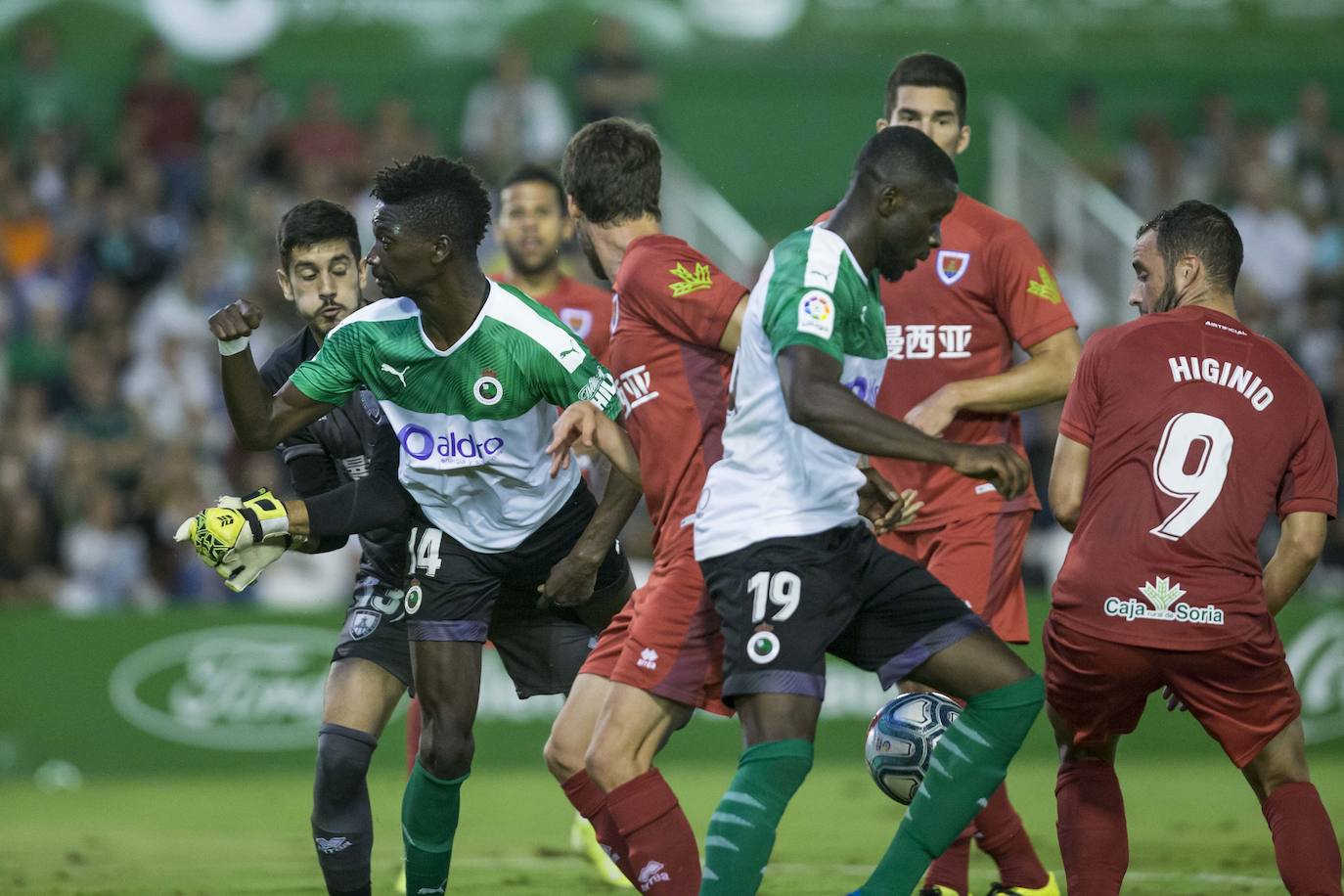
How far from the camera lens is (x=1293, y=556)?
5785mm

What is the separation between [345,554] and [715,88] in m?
7.37

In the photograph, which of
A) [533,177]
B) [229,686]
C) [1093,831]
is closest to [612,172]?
[533,177]

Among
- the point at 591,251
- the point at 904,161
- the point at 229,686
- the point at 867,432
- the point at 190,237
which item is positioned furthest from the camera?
the point at 190,237

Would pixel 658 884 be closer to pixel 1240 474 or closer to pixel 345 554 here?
pixel 1240 474

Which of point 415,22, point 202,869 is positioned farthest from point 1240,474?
point 415,22

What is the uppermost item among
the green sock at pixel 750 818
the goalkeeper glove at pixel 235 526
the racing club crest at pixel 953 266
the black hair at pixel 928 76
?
the black hair at pixel 928 76

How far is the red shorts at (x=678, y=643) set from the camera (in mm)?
5598

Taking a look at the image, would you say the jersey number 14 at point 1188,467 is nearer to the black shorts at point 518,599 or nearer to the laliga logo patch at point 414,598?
the black shorts at point 518,599

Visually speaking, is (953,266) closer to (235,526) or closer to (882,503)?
(882,503)

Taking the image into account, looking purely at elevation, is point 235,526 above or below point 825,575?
above

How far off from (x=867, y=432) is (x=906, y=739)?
57.8 inches

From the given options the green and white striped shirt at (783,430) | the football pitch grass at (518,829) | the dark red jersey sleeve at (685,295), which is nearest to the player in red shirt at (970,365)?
the dark red jersey sleeve at (685,295)

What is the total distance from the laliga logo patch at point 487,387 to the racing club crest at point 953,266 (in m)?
1.92

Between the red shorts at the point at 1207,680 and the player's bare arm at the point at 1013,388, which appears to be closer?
the red shorts at the point at 1207,680
